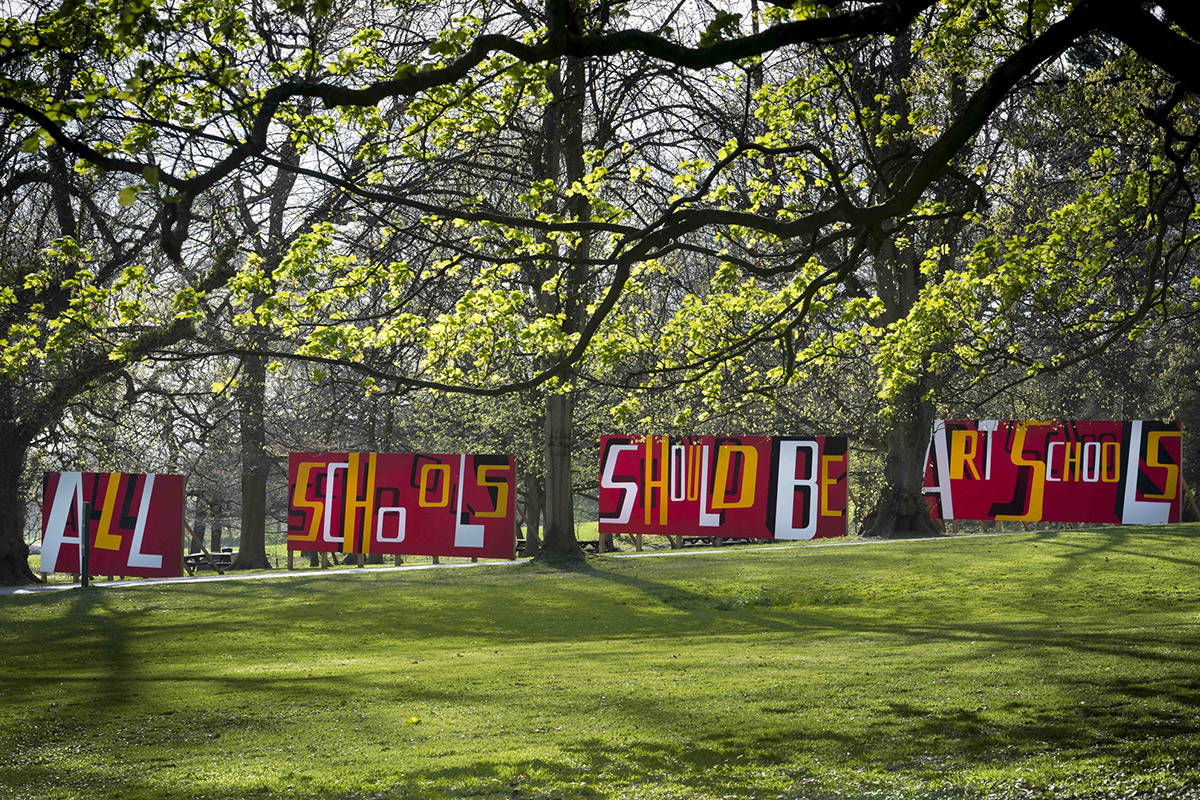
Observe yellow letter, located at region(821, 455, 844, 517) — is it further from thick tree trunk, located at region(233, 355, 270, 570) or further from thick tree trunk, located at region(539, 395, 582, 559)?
thick tree trunk, located at region(233, 355, 270, 570)

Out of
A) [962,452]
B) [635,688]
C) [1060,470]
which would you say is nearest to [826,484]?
[962,452]

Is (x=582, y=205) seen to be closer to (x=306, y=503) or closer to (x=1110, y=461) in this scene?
(x=306, y=503)

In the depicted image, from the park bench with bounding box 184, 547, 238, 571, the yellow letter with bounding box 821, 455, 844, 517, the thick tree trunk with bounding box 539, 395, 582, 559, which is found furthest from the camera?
the park bench with bounding box 184, 547, 238, 571

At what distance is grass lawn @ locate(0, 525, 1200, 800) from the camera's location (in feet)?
27.9

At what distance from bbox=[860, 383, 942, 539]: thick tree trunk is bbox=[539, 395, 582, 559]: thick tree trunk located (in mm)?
8714

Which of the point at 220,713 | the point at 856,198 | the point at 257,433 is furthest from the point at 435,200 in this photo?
the point at 257,433

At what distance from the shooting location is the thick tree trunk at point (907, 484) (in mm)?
31547

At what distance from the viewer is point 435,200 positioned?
22719 mm

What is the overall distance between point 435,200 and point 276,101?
1313 centimetres

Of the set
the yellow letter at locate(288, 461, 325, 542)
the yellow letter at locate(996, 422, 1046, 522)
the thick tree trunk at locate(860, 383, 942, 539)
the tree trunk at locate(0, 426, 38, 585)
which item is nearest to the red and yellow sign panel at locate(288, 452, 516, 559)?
the yellow letter at locate(288, 461, 325, 542)

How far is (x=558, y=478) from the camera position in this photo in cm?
2802

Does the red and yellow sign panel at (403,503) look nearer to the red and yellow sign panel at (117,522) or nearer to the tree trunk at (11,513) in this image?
the red and yellow sign panel at (117,522)

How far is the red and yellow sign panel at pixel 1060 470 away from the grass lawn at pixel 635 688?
409cm

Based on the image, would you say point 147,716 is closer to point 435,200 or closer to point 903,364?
point 903,364
